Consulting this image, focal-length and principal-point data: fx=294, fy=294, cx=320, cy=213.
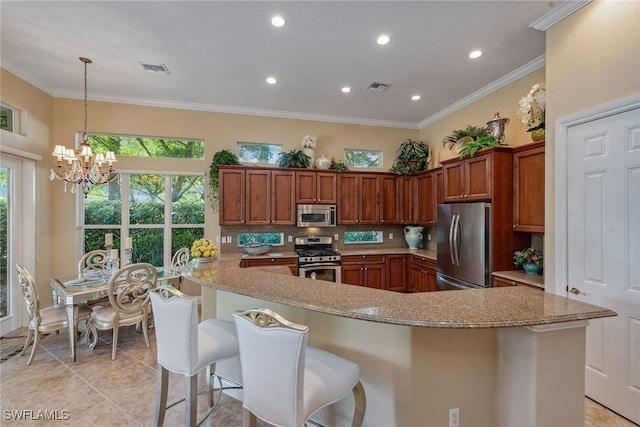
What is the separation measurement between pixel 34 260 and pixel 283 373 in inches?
190

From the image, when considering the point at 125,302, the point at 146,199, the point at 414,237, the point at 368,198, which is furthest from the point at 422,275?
the point at 146,199

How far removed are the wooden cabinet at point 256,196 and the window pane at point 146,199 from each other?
1.14 m

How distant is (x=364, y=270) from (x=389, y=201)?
1.43 metres

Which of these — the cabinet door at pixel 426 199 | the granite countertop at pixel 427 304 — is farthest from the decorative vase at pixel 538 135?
the granite countertop at pixel 427 304

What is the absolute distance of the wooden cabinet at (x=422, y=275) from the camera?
187 inches

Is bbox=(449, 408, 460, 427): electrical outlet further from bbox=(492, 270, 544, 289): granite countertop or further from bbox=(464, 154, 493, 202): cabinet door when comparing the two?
bbox=(464, 154, 493, 202): cabinet door

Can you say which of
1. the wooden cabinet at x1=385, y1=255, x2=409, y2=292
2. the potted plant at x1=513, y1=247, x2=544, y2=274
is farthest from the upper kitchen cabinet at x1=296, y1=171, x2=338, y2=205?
the potted plant at x1=513, y1=247, x2=544, y2=274

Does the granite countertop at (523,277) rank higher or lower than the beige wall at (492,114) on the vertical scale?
lower

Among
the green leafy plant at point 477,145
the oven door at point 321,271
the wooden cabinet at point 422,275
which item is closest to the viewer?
the green leafy plant at point 477,145

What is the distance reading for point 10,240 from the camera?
3.97 metres

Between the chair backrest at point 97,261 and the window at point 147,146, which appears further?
the window at point 147,146

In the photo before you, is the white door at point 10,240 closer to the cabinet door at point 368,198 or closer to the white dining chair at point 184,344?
the white dining chair at point 184,344

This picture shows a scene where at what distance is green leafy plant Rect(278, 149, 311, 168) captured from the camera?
523cm

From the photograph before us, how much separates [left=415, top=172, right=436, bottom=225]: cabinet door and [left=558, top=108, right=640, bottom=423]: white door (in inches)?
96.2
